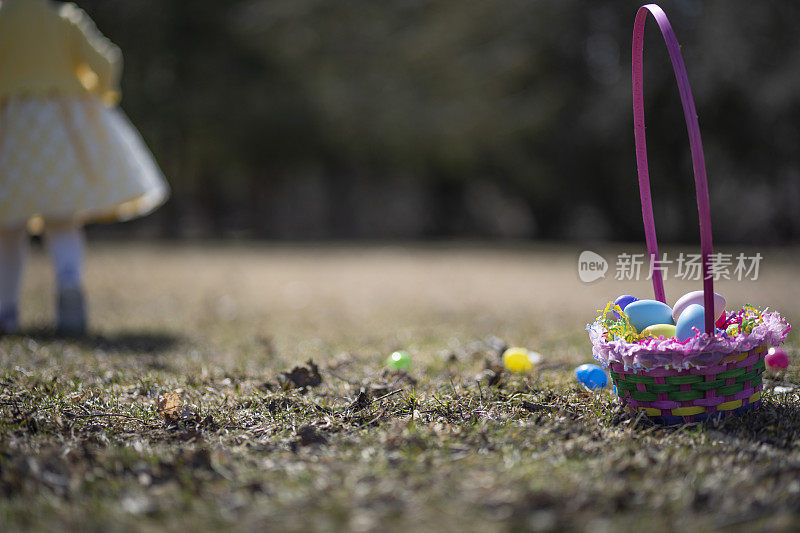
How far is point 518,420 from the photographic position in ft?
7.10

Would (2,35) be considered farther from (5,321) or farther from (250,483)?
(250,483)

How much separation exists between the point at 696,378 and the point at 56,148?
11.7 feet

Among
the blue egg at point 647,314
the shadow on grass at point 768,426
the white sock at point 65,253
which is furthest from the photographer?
the white sock at point 65,253

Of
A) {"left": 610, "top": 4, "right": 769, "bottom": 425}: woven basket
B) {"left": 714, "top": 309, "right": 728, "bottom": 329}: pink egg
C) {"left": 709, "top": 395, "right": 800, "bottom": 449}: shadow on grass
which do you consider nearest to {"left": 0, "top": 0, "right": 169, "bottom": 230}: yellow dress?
{"left": 610, "top": 4, "right": 769, "bottom": 425}: woven basket

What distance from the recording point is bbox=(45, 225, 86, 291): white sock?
3906mm

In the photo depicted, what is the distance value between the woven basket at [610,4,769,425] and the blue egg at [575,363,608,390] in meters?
0.43

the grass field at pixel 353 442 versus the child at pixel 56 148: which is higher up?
the child at pixel 56 148

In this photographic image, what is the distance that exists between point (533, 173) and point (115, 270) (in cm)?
1221

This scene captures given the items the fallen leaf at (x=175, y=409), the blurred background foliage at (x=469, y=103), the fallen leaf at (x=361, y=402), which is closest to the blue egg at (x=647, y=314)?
the fallen leaf at (x=361, y=402)

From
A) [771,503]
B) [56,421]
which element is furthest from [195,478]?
[771,503]

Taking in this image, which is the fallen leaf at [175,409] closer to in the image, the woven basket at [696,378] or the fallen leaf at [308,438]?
the fallen leaf at [308,438]

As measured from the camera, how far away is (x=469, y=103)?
16.5 meters

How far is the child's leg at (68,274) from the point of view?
3.82 metres

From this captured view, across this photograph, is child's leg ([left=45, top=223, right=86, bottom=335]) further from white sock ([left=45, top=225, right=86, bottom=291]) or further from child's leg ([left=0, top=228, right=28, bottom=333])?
child's leg ([left=0, top=228, right=28, bottom=333])
